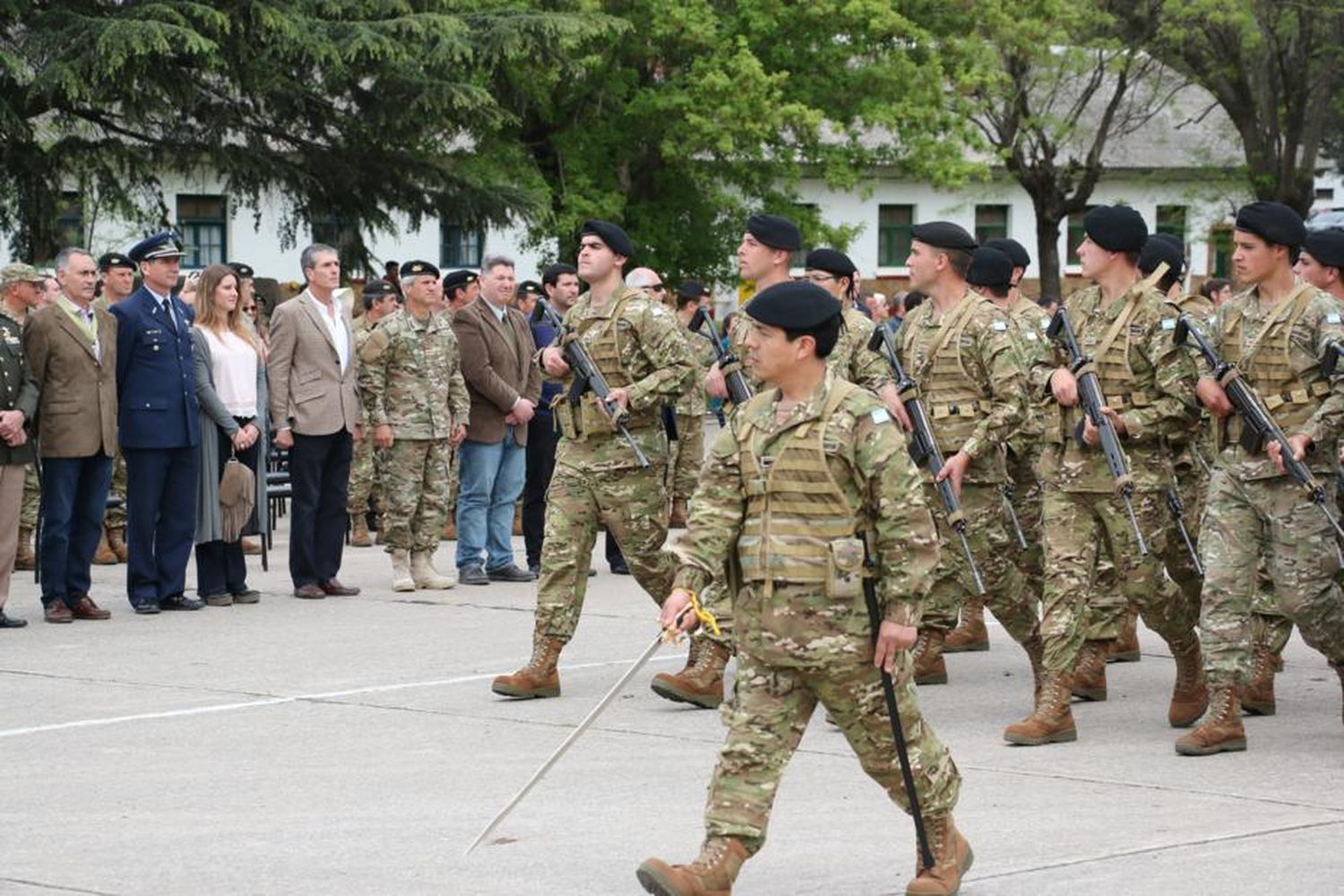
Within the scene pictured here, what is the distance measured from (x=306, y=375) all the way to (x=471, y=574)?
1932mm

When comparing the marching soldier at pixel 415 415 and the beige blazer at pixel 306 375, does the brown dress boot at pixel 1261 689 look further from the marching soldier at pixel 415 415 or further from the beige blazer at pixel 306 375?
the beige blazer at pixel 306 375

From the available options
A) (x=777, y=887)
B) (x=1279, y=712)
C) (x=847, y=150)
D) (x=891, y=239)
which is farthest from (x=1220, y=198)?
(x=777, y=887)

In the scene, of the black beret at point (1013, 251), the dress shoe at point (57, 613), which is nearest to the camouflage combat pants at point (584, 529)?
the black beret at point (1013, 251)

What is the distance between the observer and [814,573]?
646 cm

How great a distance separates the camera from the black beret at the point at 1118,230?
375 inches

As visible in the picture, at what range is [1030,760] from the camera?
8.89 meters

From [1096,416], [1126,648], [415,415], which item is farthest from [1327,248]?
[415,415]

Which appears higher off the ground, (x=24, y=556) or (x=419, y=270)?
(x=419, y=270)

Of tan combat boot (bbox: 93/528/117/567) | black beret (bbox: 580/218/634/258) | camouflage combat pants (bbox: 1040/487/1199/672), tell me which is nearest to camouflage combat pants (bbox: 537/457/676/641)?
black beret (bbox: 580/218/634/258)

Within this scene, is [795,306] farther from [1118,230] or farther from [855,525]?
[1118,230]

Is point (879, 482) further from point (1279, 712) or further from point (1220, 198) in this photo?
point (1220, 198)

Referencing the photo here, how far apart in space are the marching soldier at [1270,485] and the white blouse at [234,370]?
22.1 ft

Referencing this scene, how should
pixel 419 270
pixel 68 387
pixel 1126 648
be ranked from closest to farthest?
pixel 1126 648
pixel 68 387
pixel 419 270

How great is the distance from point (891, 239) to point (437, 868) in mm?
53391
